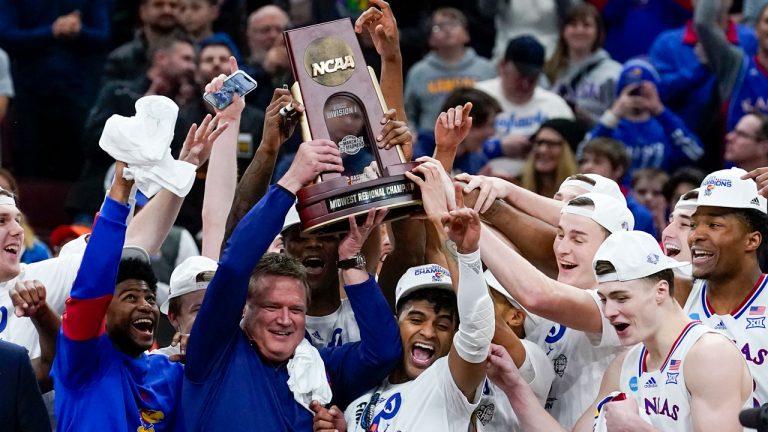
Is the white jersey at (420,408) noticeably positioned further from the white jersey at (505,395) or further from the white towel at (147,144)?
the white towel at (147,144)

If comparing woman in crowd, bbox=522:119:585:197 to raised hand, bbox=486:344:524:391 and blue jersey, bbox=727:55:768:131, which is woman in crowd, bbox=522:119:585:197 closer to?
blue jersey, bbox=727:55:768:131

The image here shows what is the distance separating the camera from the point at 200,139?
6445 mm

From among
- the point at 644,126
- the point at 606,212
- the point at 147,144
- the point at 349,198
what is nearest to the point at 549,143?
the point at 644,126

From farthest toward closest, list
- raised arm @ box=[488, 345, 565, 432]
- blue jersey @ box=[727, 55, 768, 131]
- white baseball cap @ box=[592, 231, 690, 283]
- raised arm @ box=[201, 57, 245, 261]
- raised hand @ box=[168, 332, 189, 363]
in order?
blue jersey @ box=[727, 55, 768, 131] → raised arm @ box=[201, 57, 245, 261] → raised hand @ box=[168, 332, 189, 363] → raised arm @ box=[488, 345, 565, 432] → white baseball cap @ box=[592, 231, 690, 283]

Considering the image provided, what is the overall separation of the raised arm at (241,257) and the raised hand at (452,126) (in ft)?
2.12

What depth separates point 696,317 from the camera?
21.1 feet

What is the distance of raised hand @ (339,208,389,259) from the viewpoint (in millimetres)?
5836

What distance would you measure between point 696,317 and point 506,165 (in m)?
3.82

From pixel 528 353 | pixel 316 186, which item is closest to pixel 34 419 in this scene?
pixel 316 186

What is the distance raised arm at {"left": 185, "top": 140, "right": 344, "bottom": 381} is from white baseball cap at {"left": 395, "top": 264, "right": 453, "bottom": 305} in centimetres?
73

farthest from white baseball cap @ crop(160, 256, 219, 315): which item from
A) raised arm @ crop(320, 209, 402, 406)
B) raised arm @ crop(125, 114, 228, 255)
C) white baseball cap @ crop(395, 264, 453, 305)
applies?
white baseball cap @ crop(395, 264, 453, 305)

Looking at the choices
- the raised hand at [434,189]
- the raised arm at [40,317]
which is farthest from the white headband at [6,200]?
the raised hand at [434,189]

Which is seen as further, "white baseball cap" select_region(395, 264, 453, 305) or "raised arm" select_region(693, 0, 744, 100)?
"raised arm" select_region(693, 0, 744, 100)

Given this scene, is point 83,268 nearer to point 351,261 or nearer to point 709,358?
point 351,261
